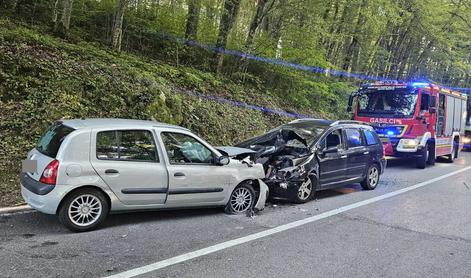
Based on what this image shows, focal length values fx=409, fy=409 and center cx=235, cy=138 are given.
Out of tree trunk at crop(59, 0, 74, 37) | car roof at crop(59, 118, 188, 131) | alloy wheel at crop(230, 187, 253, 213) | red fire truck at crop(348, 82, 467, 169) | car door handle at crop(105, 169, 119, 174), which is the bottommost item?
alloy wheel at crop(230, 187, 253, 213)

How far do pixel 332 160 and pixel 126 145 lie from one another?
4448mm

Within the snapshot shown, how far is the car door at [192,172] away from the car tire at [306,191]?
67.1 inches

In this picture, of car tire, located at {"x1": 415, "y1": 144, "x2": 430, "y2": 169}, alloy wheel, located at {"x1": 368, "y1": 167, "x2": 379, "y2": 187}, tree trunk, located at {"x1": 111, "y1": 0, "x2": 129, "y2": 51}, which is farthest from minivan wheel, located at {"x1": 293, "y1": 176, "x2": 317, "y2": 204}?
Result: tree trunk, located at {"x1": 111, "y1": 0, "x2": 129, "y2": 51}

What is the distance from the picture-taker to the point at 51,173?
16.9ft

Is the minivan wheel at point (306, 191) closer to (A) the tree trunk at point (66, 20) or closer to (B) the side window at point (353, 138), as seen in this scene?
(B) the side window at point (353, 138)

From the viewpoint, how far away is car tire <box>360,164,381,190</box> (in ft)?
31.3

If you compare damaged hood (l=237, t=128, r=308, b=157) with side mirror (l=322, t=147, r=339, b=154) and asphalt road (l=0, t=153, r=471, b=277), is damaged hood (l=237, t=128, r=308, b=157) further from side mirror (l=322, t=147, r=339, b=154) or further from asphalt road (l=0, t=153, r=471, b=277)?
asphalt road (l=0, t=153, r=471, b=277)

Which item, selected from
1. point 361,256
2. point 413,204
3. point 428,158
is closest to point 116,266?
point 361,256

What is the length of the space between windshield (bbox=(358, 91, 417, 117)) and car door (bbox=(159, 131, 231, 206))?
8.61m

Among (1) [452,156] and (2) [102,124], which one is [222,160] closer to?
(2) [102,124]

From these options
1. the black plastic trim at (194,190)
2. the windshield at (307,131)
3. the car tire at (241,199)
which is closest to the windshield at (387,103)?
the windshield at (307,131)

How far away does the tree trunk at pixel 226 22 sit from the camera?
15180 millimetres

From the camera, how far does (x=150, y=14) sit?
16.5 meters

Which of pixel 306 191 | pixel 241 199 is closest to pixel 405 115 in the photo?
pixel 306 191
